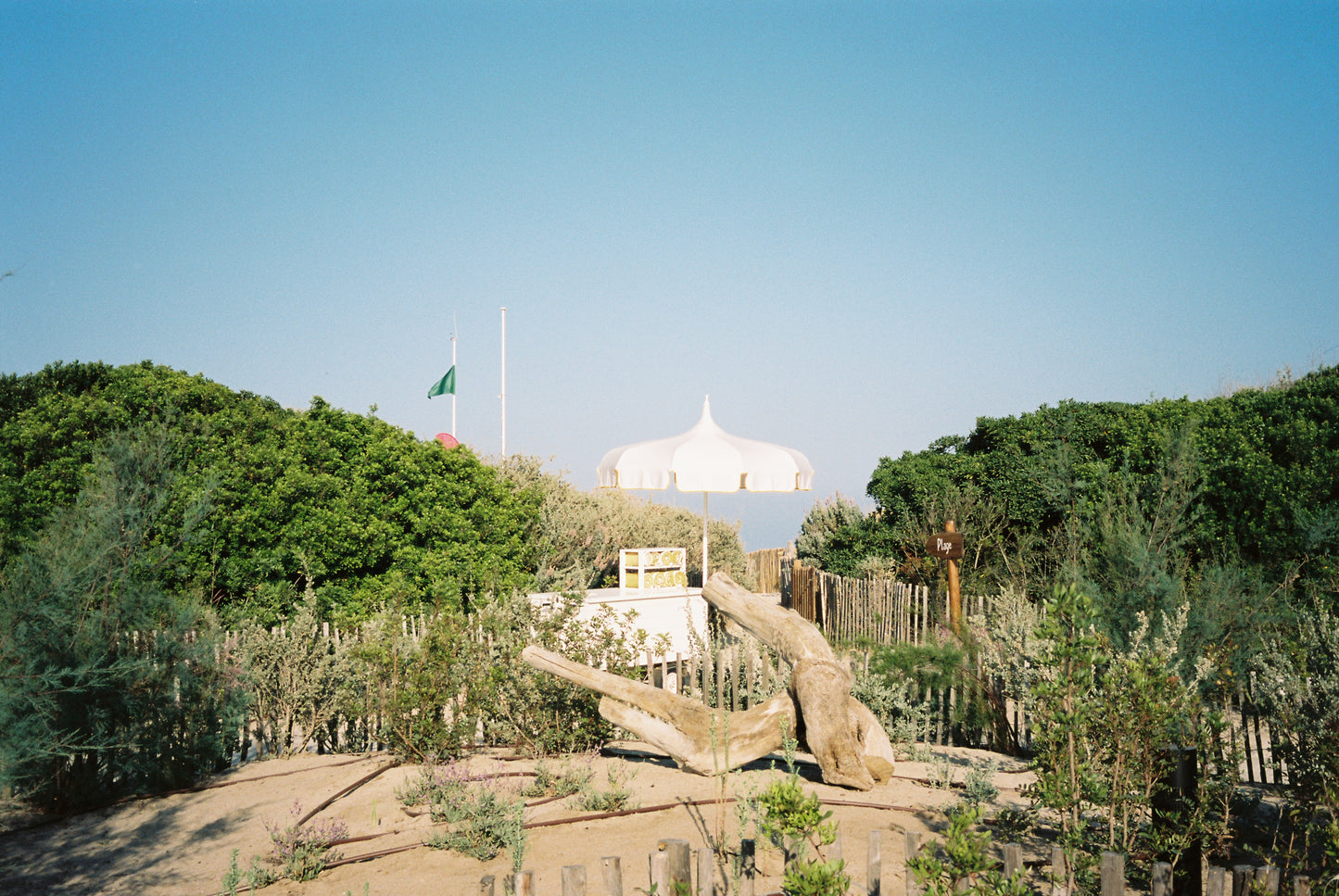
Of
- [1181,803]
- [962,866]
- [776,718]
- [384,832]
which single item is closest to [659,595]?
[776,718]

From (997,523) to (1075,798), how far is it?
33.9 ft

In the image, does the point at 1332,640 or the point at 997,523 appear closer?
the point at 1332,640

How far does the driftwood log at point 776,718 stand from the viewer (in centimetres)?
565

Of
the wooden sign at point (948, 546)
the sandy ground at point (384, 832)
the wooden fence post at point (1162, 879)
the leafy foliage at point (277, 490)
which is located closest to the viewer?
the wooden fence post at point (1162, 879)

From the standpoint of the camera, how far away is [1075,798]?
386 cm

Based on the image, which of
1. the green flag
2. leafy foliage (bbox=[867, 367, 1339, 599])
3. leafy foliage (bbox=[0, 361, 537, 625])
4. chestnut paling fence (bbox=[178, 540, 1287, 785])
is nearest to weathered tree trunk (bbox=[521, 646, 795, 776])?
chestnut paling fence (bbox=[178, 540, 1287, 785])

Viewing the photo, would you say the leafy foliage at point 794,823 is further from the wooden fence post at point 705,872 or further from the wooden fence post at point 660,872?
the wooden fence post at point 660,872

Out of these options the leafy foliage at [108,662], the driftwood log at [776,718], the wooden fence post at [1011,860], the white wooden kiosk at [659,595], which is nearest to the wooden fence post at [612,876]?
the wooden fence post at [1011,860]

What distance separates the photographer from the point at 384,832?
502 centimetres

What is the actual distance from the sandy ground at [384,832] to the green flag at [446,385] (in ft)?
38.4

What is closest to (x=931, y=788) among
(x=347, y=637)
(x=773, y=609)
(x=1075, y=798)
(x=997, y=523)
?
(x=773, y=609)

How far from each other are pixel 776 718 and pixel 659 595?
204 inches

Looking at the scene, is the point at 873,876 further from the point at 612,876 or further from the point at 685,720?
the point at 685,720

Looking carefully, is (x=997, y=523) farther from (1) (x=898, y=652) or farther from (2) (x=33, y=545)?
(2) (x=33, y=545)
